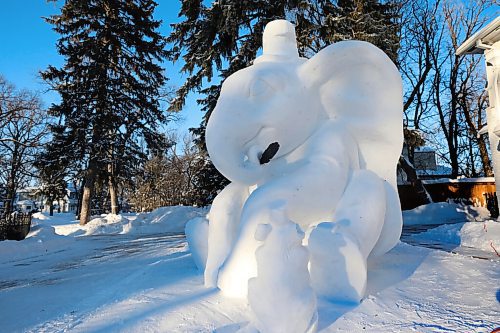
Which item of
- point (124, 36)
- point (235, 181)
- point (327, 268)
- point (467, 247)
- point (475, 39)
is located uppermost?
point (124, 36)

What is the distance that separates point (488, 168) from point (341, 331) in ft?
66.2

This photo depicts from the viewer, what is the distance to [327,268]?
2160mm

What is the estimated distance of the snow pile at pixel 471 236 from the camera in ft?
19.1

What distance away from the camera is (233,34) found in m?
10.6

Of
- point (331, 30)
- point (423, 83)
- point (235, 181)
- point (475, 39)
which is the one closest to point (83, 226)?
point (331, 30)

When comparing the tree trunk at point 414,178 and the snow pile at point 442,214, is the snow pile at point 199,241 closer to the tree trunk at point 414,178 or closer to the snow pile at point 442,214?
the snow pile at point 442,214

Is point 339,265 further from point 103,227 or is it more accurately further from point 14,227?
point 103,227

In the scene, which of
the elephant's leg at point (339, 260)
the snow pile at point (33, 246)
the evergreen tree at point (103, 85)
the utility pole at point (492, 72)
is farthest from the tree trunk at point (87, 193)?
the utility pole at point (492, 72)

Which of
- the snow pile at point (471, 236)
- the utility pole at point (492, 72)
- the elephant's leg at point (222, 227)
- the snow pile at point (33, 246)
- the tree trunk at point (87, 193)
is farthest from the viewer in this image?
the tree trunk at point (87, 193)

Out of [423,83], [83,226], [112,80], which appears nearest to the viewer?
[83,226]

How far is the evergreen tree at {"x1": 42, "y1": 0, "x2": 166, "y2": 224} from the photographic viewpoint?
14.3 m

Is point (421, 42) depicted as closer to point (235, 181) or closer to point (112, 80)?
point (112, 80)

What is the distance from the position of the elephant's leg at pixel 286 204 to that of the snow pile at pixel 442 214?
10.9 metres

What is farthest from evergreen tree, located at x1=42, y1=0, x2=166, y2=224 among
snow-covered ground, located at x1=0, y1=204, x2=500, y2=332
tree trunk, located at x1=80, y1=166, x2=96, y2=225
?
snow-covered ground, located at x1=0, y1=204, x2=500, y2=332
